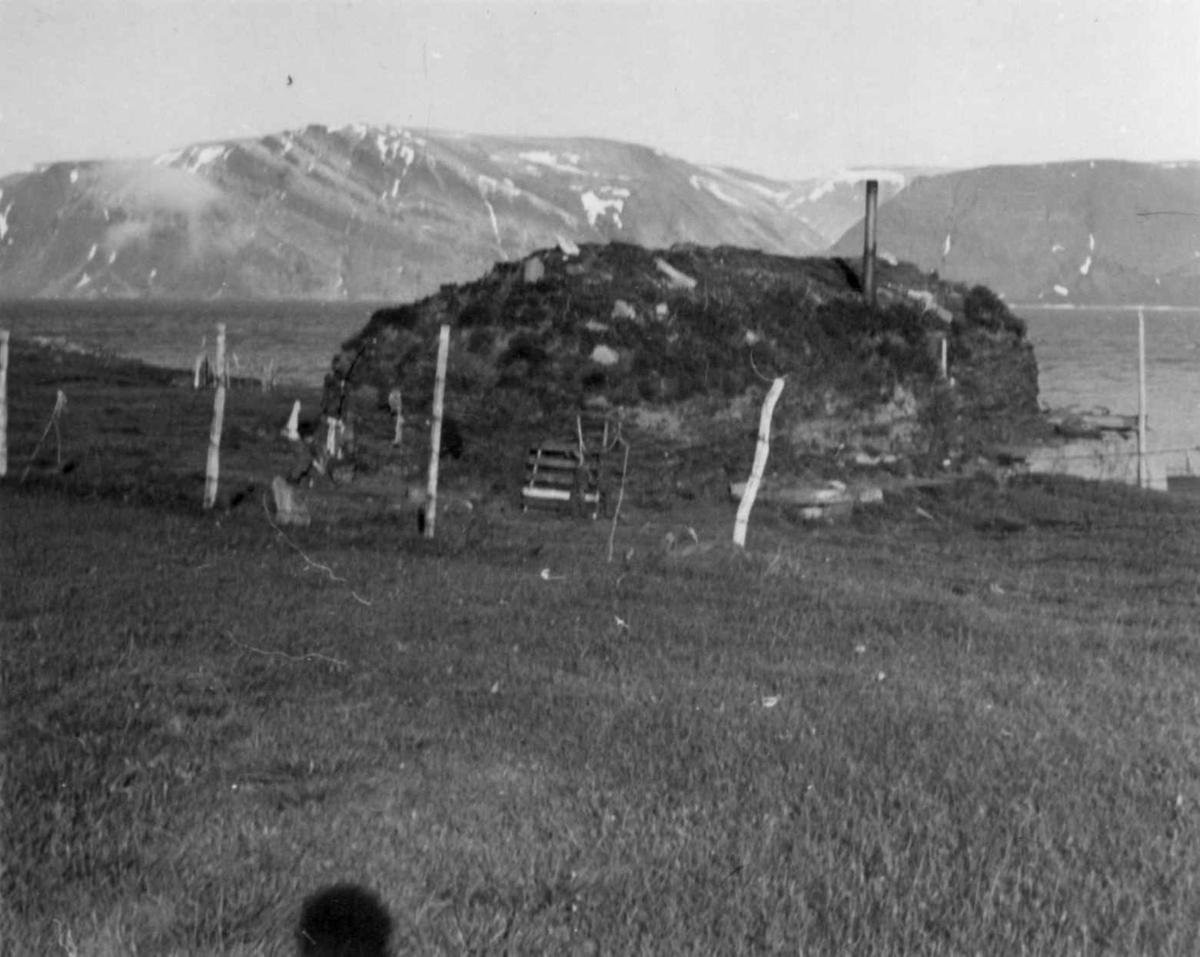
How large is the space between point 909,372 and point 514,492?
38.9 ft

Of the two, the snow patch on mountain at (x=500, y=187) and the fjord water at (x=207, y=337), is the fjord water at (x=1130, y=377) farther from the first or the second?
the fjord water at (x=207, y=337)

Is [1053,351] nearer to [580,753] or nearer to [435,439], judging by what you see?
[435,439]

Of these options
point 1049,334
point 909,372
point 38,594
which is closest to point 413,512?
point 38,594

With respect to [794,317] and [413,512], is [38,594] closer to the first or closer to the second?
[413,512]

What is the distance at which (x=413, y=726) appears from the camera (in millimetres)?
8453

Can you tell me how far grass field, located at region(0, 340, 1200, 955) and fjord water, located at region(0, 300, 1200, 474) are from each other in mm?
22897

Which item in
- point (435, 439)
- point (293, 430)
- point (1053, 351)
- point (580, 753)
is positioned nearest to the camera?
point (580, 753)

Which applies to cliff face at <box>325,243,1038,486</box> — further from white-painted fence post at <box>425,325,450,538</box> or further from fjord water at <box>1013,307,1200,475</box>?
white-painted fence post at <box>425,325,450,538</box>

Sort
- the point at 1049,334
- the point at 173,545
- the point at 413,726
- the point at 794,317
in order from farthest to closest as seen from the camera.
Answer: the point at 1049,334, the point at 794,317, the point at 173,545, the point at 413,726

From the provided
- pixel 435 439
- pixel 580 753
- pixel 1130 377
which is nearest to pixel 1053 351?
pixel 1130 377

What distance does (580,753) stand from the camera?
8.05 metres

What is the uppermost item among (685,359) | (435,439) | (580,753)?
(685,359)

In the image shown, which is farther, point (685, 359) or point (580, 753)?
point (685, 359)

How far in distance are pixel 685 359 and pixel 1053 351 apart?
3410 inches
